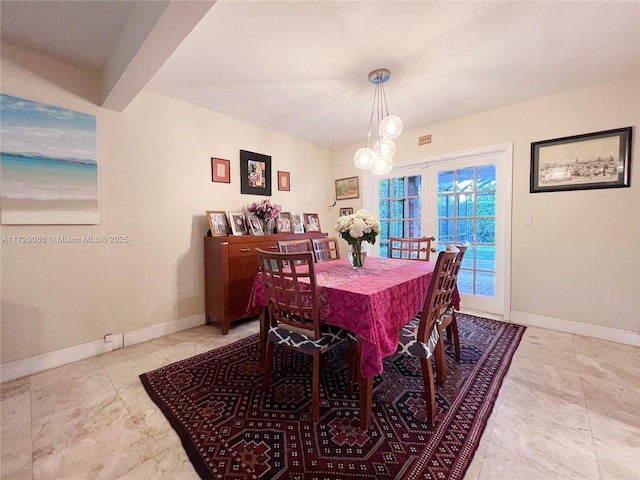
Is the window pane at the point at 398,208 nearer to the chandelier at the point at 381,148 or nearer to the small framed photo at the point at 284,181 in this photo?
the small framed photo at the point at 284,181

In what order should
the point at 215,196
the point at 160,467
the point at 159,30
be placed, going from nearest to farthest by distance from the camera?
the point at 160,467 < the point at 159,30 < the point at 215,196

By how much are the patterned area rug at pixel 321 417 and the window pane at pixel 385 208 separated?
2.29 m

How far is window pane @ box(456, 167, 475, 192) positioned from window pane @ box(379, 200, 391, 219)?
3.26 feet

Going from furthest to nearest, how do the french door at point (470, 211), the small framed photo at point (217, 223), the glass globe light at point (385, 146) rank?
the french door at point (470, 211) → the small framed photo at point (217, 223) → the glass globe light at point (385, 146)

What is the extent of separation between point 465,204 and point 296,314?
9.09ft

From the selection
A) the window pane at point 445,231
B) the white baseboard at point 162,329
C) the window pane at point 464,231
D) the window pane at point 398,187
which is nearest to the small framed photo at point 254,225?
the white baseboard at point 162,329

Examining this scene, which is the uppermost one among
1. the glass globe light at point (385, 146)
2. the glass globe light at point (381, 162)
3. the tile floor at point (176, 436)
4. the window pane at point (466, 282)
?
the glass globe light at point (385, 146)

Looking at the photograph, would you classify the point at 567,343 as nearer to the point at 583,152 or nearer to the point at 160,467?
the point at 583,152

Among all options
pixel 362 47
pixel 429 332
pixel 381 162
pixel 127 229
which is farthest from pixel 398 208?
pixel 127 229

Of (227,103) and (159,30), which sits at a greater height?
(227,103)

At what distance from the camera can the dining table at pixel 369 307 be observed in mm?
1372

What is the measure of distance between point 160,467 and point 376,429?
105cm

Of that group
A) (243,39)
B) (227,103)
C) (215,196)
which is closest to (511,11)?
(243,39)

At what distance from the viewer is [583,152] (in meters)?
2.62
